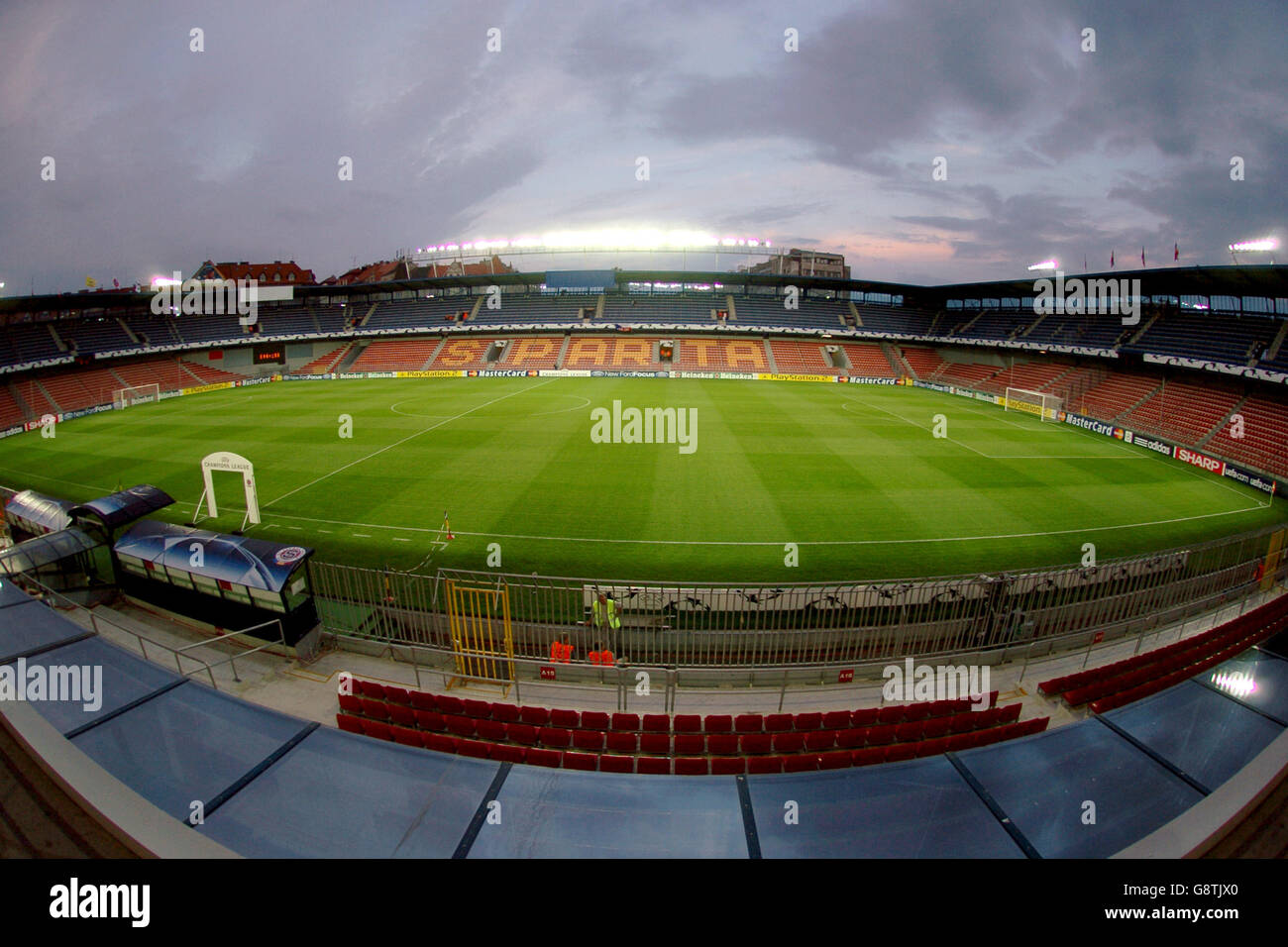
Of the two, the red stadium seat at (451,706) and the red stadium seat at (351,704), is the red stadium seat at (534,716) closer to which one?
the red stadium seat at (451,706)

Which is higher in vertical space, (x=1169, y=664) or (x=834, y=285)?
(x=834, y=285)

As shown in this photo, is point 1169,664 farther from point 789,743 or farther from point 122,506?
point 122,506

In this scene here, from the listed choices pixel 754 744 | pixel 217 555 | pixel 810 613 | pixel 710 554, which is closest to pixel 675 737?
pixel 754 744

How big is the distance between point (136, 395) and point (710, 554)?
50.0 metres

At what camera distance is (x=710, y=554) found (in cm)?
1483

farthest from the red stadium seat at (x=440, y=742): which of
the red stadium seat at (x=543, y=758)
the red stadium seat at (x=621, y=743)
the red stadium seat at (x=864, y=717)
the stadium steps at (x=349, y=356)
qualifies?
the stadium steps at (x=349, y=356)

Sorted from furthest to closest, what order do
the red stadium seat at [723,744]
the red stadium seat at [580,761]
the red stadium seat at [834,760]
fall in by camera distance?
the red stadium seat at [723,744] < the red stadium seat at [580,761] < the red stadium seat at [834,760]

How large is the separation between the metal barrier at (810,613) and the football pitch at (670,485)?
181cm

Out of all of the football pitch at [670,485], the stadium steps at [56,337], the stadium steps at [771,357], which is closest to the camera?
the football pitch at [670,485]

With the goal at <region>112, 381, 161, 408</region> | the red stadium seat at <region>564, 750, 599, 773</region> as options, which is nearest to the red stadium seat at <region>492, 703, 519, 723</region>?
A: the red stadium seat at <region>564, 750, 599, 773</region>

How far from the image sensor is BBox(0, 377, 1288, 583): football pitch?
14.9 metres

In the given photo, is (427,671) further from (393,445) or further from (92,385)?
(92,385)

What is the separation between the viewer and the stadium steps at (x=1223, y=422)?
27.1 m

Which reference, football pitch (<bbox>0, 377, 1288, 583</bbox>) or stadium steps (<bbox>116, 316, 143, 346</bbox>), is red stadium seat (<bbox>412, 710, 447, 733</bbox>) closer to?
football pitch (<bbox>0, 377, 1288, 583</bbox>)
